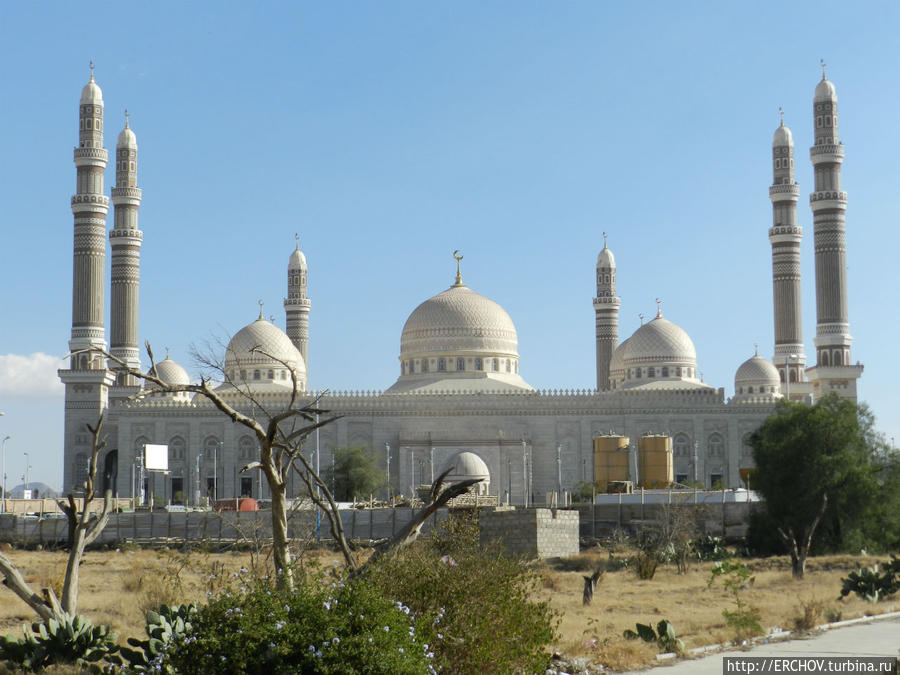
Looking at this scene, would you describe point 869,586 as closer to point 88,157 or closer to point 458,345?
point 458,345

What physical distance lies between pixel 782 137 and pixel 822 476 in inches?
1692

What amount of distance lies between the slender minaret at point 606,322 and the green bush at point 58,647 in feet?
220

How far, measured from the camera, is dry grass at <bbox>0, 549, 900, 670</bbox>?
16234 mm

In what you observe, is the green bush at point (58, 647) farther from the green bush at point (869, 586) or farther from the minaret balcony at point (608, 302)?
the minaret balcony at point (608, 302)

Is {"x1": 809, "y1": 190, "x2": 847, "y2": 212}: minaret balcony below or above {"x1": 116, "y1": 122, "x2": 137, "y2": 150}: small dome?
below

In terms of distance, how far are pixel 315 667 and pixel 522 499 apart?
54.3 m

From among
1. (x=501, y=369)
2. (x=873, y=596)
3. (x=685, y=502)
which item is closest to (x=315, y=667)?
(x=873, y=596)

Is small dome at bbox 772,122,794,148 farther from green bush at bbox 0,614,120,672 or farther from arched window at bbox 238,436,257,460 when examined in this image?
green bush at bbox 0,614,120,672

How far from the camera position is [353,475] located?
193 feet

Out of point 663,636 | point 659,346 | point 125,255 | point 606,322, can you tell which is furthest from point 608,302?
point 663,636

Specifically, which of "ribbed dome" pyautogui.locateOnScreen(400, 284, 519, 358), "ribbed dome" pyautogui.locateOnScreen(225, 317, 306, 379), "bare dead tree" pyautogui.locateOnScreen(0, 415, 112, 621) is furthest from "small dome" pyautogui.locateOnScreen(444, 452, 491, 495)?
"bare dead tree" pyautogui.locateOnScreen(0, 415, 112, 621)

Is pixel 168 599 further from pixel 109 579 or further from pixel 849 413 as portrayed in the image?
pixel 849 413

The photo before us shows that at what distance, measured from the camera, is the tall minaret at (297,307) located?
79.2 metres

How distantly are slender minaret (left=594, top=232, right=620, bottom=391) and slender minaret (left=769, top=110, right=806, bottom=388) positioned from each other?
35.5 feet
